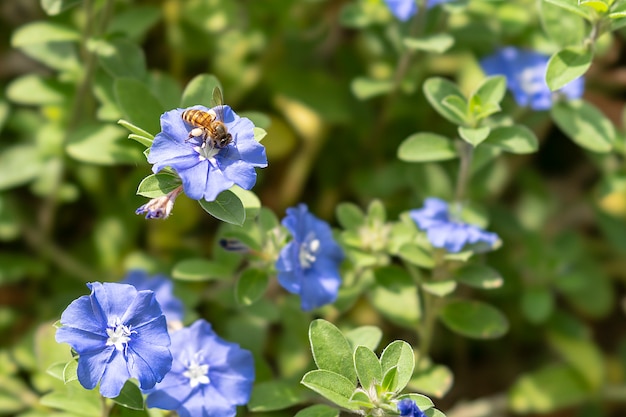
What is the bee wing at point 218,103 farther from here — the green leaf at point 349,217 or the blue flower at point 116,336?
the green leaf at point 349,217

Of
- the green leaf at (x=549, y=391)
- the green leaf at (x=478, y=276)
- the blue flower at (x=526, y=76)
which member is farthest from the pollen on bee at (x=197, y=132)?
the green leaf at (x=549, y=391)

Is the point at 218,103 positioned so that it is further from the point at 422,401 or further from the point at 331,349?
the point at 422,401

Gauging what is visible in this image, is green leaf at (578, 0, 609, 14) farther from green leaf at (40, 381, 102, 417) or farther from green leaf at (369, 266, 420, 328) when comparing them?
green leaf at (40, 381, 102, 417)

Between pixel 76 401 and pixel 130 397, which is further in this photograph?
pixel 76 401

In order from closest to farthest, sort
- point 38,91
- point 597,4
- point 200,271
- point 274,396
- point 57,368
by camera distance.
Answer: point 57,368
point 597,4
point 274,396
point 200,271
point 38,91

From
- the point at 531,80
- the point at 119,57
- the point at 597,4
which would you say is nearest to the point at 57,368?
the point at 119,57

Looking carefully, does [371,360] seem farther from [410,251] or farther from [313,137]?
[313,137]

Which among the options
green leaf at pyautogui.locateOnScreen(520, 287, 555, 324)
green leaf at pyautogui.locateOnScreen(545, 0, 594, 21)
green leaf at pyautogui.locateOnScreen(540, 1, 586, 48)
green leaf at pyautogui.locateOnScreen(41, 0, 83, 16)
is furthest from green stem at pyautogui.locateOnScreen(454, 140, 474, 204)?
green leaf at pyautogui.locateOnScreen(41, 0, 83, 16)
